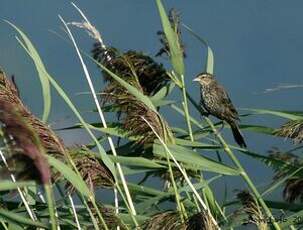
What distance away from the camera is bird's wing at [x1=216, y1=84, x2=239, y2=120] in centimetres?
576

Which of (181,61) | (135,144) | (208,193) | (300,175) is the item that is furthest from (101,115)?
(300,175)

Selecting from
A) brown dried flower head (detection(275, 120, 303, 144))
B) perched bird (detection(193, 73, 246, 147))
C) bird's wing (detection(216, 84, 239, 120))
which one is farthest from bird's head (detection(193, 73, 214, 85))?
brown dried flower head (detection(275, 120, 303, 144))

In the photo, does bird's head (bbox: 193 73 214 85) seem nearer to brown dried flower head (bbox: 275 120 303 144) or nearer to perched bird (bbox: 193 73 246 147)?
perched bird (bbox: 193 73 246 147)

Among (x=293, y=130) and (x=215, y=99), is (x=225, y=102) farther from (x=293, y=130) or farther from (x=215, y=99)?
(x=293, y=130)

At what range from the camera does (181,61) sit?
398 centimetres

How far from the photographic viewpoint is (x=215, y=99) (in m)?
6.30

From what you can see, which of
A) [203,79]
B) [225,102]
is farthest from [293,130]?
[203,79]

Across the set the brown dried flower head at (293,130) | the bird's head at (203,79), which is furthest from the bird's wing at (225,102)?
the brown dried flower head at (293,130)

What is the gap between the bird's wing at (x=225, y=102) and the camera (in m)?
5.76

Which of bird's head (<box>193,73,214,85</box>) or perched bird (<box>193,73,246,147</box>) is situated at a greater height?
bird's head (<box>193,73,214,85</box>)

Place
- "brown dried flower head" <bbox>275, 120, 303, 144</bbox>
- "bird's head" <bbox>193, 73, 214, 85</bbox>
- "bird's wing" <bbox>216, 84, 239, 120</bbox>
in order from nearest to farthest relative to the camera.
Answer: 1. "brown dried flower head" <bbox>275, 120, 303, 144</bbox>
2. "bird's wing" <bbox>216, 84, 239, 120</bbox>
3. "bird's head" <bbox>193, 73, 214, 85</bbox>

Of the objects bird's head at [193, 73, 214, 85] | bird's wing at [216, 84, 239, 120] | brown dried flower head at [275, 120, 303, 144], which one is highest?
brown dried flower head at [275, 120, 303, 144]

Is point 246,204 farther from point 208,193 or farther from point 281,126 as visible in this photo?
point 208,193

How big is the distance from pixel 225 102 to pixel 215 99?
12cm
